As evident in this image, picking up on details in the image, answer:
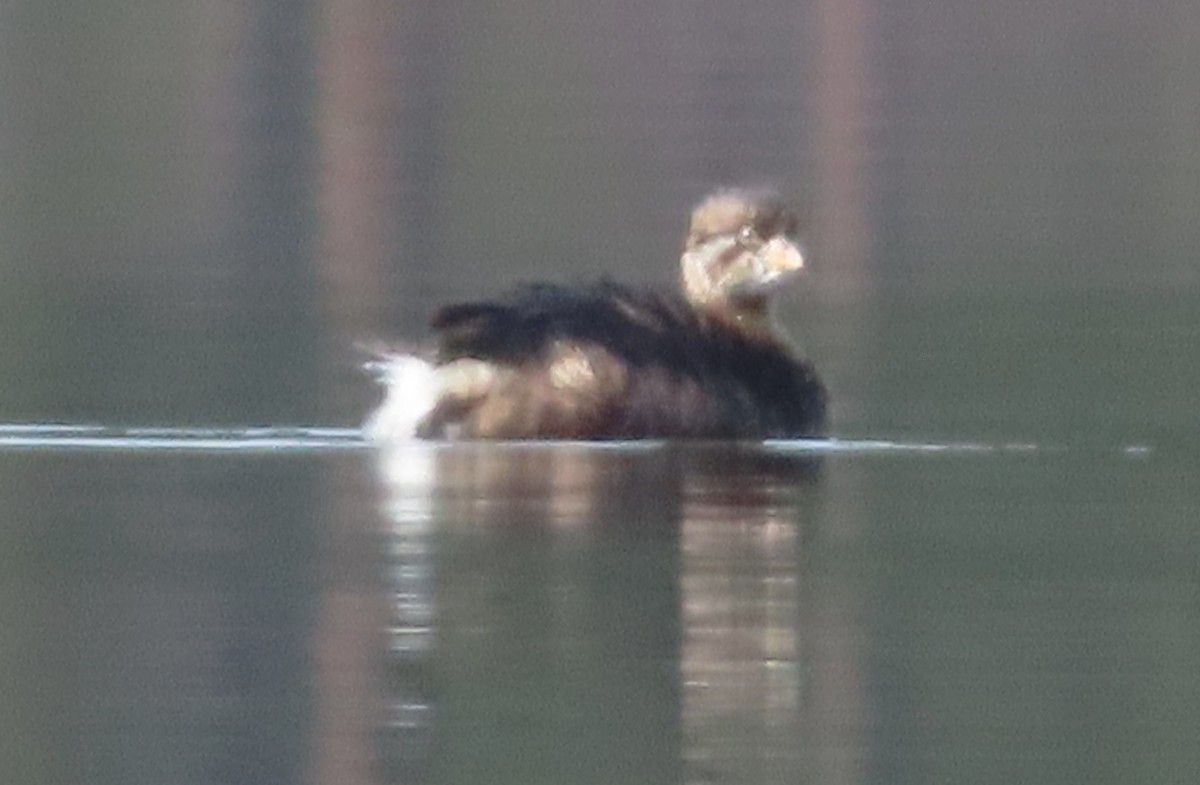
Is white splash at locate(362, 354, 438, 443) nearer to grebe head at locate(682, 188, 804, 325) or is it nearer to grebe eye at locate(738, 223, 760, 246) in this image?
grebe head at locate(682, 188, 804, 325)

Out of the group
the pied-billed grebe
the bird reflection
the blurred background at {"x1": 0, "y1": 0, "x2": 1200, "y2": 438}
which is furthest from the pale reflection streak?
the blurred background at {"x1": 0, "y1": 0, "x2": 1200, "y2": 438}

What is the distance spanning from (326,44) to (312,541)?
20.2 meters

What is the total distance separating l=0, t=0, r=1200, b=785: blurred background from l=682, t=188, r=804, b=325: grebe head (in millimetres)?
477

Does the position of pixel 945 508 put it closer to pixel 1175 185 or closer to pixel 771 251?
pixel 771 251

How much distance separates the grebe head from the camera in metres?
11.9

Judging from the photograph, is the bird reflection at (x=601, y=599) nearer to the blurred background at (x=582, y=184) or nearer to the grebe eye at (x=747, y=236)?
the grebe eye at (x=747, y=236)

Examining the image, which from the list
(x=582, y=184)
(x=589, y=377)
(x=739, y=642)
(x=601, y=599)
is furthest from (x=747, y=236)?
(x=582, y=184)

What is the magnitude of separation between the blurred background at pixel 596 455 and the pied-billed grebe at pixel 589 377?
24 centimetres

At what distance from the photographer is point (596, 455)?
10875 mm

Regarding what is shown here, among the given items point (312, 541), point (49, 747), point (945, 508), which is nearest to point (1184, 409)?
point (945, 508)

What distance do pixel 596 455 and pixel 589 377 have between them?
0.86 ft

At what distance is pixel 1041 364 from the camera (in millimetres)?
13609

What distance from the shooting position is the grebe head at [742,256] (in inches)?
467

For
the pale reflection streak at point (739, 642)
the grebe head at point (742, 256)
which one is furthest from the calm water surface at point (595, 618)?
the grebe head at point (742, 256)
